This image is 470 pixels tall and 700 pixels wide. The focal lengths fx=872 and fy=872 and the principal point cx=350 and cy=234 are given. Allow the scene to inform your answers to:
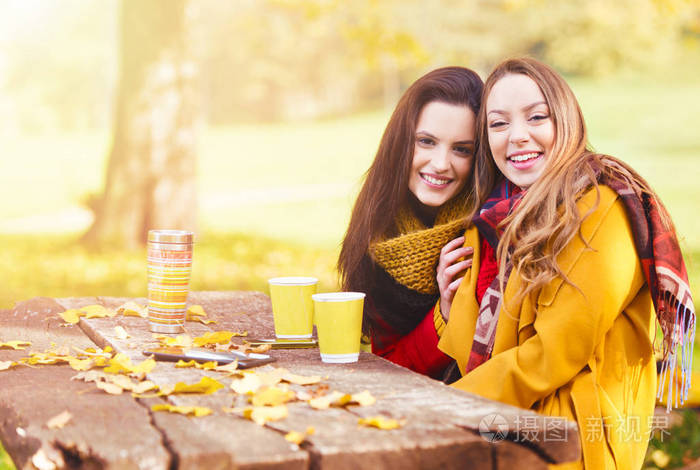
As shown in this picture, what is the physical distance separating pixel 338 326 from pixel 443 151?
0.98 meters

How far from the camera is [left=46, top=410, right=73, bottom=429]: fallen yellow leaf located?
1648mm

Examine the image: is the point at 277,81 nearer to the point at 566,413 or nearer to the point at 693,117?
the point at 693,117

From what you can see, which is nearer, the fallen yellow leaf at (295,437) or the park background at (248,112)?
the fallen yellow leaf at (295,437)

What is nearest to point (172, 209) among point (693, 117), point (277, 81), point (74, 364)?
point (74, 364)

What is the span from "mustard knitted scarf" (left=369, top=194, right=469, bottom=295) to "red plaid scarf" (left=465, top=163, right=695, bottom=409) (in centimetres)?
35

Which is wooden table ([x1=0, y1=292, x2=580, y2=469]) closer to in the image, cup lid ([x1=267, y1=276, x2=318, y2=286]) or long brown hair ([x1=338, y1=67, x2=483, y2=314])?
cup lid ([x1=267, y1=276, x2=318, y2=286])

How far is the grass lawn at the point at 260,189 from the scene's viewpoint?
30.5 feet

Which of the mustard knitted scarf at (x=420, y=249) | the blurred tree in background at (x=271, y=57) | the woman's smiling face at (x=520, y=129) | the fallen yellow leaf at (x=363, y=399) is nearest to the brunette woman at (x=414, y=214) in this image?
the mustard knitted scarf at (x=420, y=249)

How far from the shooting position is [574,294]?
2217 mm

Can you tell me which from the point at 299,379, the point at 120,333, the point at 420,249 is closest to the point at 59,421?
the point at 299,379

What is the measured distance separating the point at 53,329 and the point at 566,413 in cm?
153

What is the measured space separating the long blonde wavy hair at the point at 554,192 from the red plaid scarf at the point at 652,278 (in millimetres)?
29

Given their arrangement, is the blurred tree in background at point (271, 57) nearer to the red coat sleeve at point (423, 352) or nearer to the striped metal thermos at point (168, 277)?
the red coat sleeve at point (423, 352)

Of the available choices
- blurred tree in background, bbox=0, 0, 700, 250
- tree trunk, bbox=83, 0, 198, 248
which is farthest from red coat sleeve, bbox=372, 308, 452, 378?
blurred tree in background, bbox=0, 0, 700, 250
